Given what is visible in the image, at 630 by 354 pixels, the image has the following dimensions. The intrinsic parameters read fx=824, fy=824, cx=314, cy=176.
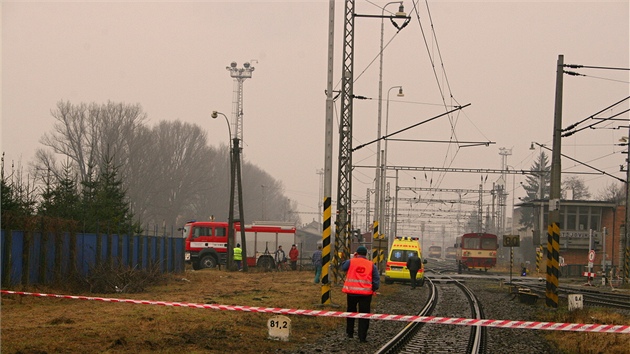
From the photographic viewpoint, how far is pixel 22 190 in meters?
33.0

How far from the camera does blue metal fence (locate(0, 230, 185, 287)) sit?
22969 mm

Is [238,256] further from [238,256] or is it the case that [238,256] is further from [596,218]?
[596,218]

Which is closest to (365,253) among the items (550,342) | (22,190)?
(550,342)

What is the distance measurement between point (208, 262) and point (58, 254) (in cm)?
2321

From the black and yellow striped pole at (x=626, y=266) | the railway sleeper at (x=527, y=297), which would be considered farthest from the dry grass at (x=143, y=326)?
the black and yellow striped pole at (x=626, y=266)

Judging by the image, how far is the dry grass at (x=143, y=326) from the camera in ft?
43.5

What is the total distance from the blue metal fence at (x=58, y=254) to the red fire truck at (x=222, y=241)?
14486 millimetres

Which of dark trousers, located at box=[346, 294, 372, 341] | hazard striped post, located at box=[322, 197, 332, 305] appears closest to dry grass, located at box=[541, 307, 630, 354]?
dark trousers, located at box=[346, 294, 372, 341]

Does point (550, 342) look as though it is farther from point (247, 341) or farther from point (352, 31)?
point (352, 31)

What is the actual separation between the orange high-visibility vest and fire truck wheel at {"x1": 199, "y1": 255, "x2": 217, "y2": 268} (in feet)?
110

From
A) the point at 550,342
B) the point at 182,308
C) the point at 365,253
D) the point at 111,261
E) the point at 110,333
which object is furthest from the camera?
the point at 111,261

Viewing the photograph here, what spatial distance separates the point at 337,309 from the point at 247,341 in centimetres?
726

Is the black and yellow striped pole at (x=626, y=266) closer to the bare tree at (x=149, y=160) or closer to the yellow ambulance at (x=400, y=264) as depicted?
the yellow ambulance at (x=400, y=264)

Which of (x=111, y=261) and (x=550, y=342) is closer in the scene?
(x=550, y=342)
